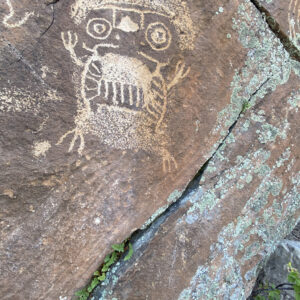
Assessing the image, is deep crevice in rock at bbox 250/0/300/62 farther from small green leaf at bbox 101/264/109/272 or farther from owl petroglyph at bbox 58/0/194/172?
small green leaf at bbox 101/264/109/272

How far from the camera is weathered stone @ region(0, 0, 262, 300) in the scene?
1365 millimetres

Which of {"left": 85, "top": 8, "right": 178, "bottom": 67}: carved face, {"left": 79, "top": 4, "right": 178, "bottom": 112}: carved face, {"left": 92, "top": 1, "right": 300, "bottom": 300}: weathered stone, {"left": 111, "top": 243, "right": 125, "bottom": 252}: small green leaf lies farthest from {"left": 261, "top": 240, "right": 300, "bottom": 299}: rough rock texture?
{"left": 85, "top": 8, "right": 178, "bottom": 67}: carved face

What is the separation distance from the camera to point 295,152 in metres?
1.83

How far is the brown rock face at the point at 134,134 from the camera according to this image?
138 centimetres

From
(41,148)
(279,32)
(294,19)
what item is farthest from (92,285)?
(294,19)

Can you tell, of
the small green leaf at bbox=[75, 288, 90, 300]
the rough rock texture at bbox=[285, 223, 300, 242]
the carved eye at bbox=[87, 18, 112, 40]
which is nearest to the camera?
the carved eye at bbox=[87, 18, 112, 40]

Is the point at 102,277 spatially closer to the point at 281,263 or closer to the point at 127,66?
the point at 127,66

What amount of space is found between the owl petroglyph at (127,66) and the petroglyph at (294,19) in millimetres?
579

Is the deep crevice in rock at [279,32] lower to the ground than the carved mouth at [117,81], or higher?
higher

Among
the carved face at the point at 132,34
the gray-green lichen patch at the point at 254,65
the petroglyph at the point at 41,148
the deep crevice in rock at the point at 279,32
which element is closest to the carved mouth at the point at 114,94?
the carved face at the point at 132,34

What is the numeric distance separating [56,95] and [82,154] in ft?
0.91

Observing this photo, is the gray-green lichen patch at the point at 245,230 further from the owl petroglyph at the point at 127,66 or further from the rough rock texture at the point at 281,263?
the owl petroglyph at the point at 127,66

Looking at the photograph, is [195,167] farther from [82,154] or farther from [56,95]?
[56,95]

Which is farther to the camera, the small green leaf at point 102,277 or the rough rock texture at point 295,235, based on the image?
the rough rock texture at point 295,235
